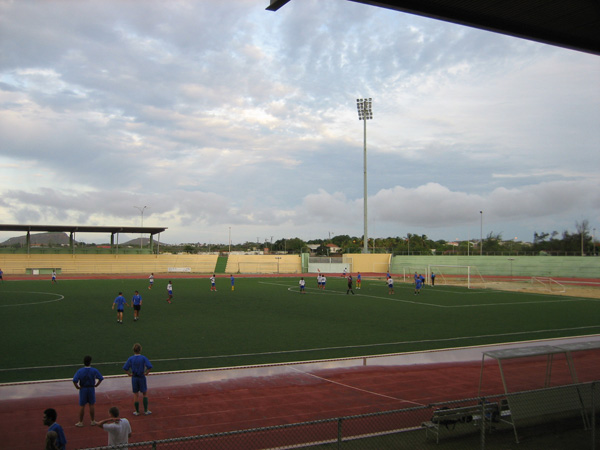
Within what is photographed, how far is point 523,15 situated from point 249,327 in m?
16.8

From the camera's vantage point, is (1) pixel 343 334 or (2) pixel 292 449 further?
(1) pixel 343 334

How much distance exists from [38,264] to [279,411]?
2594 inches

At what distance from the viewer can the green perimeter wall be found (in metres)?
59.2

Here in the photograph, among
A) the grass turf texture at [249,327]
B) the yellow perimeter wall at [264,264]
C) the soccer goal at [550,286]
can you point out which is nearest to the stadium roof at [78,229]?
the yellow perimeter wall at [264,264]

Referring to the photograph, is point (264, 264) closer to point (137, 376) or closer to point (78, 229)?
point (78, 229)

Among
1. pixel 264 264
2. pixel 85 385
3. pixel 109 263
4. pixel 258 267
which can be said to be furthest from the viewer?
pixel 264 264

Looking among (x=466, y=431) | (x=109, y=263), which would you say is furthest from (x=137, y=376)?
(x=109, y=263)

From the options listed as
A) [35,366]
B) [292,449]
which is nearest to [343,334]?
[35,366]

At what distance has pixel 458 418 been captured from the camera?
9.11 metres

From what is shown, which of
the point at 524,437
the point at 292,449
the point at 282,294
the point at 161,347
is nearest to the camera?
the point at 292,449

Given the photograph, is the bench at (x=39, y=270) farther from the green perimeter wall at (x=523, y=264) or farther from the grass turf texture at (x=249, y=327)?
the green perimeter wall at (x=523, y=264)

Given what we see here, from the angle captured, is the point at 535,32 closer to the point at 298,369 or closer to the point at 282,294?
the point at 298,369

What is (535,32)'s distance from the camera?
420 inches

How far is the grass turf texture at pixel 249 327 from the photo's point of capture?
15969 millimetres
